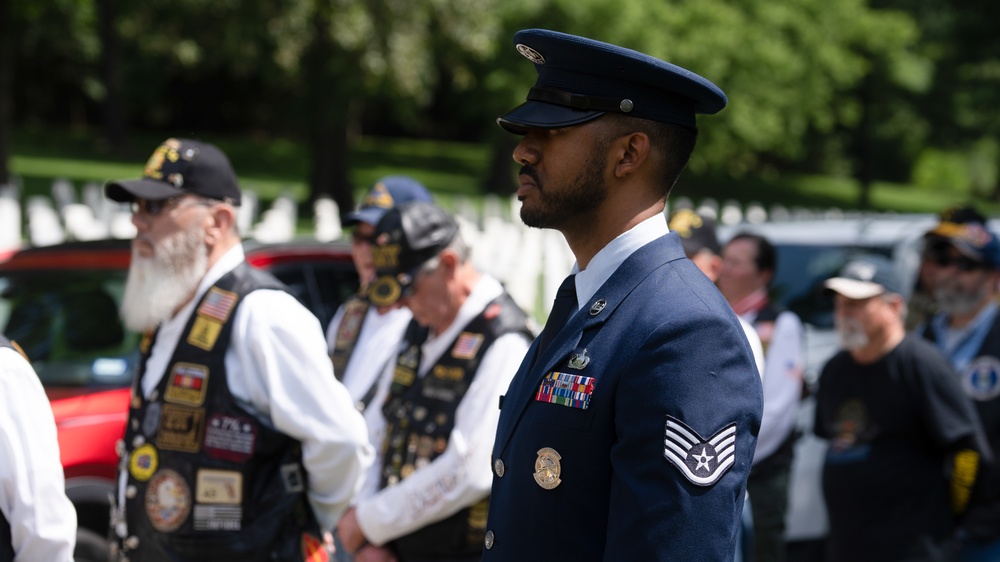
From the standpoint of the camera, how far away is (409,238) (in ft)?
13.4

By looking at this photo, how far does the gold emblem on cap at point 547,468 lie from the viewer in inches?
85.2

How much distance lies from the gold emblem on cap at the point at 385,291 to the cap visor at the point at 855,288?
1.92m

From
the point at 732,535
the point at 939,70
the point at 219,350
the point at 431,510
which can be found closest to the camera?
the point at 732,535

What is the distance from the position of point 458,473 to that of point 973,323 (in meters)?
2.91

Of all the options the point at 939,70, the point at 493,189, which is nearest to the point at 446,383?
the point at 493,189

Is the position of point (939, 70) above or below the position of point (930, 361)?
below

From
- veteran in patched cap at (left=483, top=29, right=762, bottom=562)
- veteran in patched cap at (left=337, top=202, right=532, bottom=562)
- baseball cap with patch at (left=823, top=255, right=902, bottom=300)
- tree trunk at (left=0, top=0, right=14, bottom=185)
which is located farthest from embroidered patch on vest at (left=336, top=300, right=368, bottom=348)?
tree trunk at (left=0, top=0, right=14, bottom=185)

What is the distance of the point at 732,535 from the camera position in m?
2.08

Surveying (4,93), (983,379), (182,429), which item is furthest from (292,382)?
(4,93)

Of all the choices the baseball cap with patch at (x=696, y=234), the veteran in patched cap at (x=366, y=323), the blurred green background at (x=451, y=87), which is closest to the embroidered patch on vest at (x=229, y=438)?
the veteran in patched cap at (x=366, y=323)

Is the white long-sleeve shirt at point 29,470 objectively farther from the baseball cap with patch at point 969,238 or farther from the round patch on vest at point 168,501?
the baseball cap with patch at point 969,238

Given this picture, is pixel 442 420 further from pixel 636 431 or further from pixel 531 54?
pixel 636 431

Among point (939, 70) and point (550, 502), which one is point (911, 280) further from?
point (939, 70)

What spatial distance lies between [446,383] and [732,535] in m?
1.99
